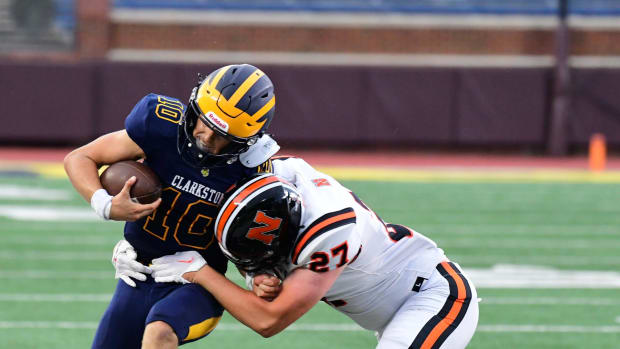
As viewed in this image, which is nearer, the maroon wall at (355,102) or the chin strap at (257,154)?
the chin strap at (257,154)

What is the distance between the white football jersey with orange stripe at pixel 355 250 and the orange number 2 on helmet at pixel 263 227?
0.13 metres

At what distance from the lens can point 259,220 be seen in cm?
349

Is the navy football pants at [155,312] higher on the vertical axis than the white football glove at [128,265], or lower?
lower

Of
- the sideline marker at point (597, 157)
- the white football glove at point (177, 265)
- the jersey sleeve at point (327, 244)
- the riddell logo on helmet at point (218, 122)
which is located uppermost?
the riddell logo on helmet at point (218, 122)

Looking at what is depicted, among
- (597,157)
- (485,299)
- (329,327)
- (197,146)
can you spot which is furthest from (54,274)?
(597,157)

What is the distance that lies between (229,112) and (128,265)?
28.6 inches

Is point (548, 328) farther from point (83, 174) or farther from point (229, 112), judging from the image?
point (83, 174)

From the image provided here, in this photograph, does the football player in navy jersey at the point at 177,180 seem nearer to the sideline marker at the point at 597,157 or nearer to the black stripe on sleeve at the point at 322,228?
the black stripe on sleeve at the point at 322,228

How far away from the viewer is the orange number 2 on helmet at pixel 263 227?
349 centimetres

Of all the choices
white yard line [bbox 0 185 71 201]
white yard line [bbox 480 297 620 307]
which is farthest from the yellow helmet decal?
white yard line [bbox 0 185 71 201]

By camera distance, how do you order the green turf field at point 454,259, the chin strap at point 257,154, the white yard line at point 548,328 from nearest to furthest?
1. the chin strap at point 257,154
2. the green turf field at point 454,259
3. the white yard line at point 548,328

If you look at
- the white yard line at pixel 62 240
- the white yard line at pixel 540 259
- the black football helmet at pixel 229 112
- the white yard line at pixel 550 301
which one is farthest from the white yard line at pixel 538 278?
the black football helmet at pixel 229 112

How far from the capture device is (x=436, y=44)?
62.2 feet

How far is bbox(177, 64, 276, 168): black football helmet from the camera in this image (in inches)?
145
